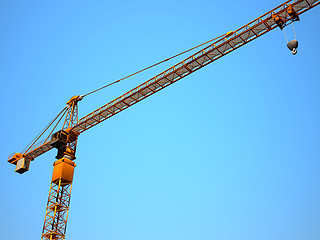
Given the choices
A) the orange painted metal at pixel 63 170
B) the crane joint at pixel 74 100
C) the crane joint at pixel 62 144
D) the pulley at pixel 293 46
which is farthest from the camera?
the crane joint at pixel 74 100

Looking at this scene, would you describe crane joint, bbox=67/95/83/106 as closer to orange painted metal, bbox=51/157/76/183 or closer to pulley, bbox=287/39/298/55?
orange painted metal, bbox=51/157/76/183

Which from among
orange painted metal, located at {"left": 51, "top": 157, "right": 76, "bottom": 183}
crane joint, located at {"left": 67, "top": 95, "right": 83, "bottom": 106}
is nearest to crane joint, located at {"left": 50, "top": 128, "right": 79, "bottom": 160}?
orange painted metal, located at {"left": 51, "top": 157, "right": 76, "bottom": 183}

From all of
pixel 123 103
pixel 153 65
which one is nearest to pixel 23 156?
pixel 123 103

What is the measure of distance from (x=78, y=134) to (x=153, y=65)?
44.7ft

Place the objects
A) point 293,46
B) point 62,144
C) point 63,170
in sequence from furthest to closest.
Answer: point 62,144 < point 63,170 < point 293,46

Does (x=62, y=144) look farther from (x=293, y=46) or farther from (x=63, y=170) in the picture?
(x=293, y=46)

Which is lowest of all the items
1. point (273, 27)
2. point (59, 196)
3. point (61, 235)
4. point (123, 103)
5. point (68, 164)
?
point (61, 235)

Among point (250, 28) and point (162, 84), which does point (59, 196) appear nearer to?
point (162, 84)

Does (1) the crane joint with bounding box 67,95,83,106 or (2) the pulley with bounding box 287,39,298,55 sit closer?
(2) the pulley with bounding box 287,39,298,55

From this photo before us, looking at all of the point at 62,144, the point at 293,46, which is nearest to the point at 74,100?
the point at 62,144

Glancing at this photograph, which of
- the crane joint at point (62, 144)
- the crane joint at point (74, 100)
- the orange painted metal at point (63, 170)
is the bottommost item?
the orange painted metal at point (63, 170)

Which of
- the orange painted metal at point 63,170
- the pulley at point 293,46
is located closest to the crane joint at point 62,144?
the orange painted metal at point 63,170

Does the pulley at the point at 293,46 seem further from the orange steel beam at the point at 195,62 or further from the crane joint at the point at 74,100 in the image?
the crane joint at the point at 74,100

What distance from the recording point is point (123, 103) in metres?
42.6
